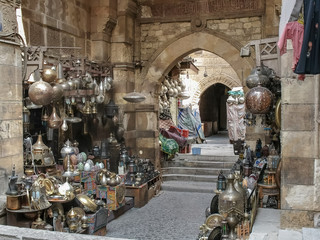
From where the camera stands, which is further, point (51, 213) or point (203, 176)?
point (203, 176)

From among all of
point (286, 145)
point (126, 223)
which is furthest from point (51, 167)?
point (286, 145)

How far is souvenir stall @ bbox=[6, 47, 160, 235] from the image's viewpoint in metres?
4.92

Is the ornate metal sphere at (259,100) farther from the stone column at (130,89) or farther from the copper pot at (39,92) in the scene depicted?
the stone column at (130,89)

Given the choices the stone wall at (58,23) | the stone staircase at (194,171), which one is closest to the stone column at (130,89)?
the stone staircase at (194,171)

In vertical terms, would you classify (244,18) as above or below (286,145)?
above

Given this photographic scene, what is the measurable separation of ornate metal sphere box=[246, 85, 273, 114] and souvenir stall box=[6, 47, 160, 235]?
279 centimetres

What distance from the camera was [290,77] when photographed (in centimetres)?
366

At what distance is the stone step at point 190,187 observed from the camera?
895 cm

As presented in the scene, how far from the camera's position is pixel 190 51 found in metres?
9.57

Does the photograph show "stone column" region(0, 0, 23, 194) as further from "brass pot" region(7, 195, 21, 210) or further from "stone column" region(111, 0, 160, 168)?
"stone column" region(111, 0, 160, 168)

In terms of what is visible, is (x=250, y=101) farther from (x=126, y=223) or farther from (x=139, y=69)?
(x=139, y=69)

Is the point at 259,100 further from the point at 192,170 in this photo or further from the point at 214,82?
the point at 214,82

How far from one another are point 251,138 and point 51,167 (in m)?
4.59

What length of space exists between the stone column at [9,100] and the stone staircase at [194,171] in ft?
15.5
